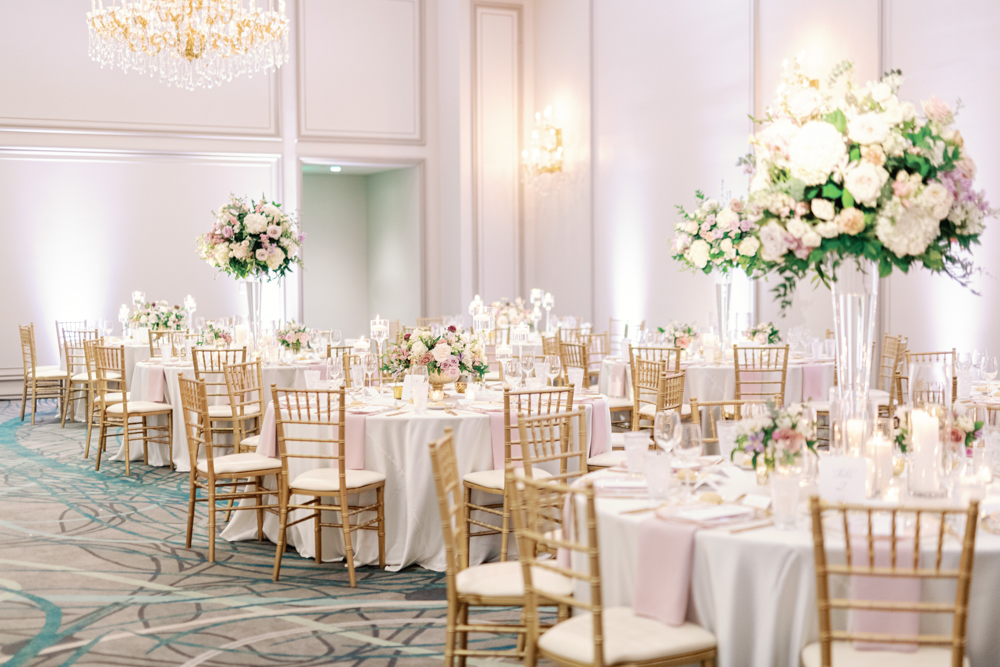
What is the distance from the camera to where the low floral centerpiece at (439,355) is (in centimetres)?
528

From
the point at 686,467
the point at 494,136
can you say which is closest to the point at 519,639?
the point at 686,467

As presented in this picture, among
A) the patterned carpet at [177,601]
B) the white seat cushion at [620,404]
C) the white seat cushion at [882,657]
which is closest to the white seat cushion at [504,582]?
the patterned carpet at [177,601]

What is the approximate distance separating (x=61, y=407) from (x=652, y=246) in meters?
6.73

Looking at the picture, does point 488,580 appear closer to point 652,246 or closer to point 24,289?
point 652,246

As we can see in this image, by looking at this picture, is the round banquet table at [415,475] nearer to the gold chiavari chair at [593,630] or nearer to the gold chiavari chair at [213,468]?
the gold chiavari chair at [213,468]

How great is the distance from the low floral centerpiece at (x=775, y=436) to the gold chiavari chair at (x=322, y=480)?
2.17 m

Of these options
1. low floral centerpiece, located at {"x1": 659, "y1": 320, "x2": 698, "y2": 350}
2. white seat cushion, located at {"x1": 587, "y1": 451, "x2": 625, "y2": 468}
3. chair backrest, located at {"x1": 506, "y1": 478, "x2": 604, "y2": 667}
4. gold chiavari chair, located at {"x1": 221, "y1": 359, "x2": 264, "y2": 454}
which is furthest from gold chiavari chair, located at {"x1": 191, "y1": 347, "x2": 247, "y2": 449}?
chair backrest, located at {"x1": 506, "y1": 478, "x2": 604, "y2": 667}

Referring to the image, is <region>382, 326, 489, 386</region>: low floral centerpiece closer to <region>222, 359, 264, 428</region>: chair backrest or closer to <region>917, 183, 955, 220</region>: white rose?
<region>222, 359, 264, 428</region>: chair backrest

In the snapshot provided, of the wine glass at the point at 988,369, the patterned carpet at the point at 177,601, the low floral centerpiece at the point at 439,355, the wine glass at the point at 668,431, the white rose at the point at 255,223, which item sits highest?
the white rose at the point at 255,223

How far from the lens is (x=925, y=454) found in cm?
291

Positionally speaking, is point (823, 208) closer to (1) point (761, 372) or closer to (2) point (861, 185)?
(2) point (861, 185)

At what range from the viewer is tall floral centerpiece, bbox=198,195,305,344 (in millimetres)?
7824

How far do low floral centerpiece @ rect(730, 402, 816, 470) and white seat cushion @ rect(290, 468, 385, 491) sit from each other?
226 cm

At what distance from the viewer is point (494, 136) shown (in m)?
12.8
